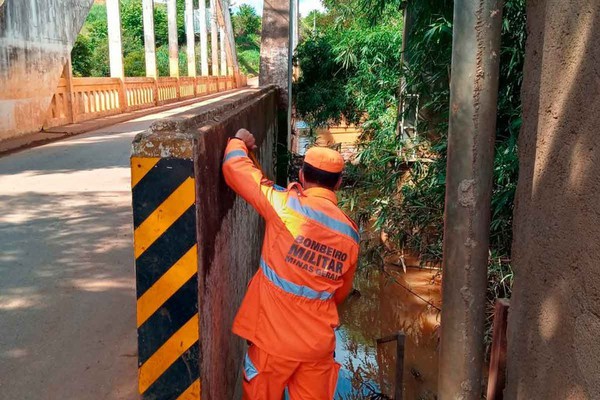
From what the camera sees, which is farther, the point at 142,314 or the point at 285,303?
the point at 285,303

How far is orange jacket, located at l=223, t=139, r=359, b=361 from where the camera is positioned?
2.54 meters

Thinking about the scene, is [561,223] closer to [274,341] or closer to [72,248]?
[274,341]

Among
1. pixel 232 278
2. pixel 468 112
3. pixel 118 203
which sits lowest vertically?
pixel 118 203

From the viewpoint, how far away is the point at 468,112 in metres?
2.09

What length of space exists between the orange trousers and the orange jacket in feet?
0.19

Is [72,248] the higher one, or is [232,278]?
[232,278]

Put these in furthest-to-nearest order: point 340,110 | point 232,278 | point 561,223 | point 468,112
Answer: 1. point 340,110
2. point 232,278
3. point 468,112
4. point 561,223

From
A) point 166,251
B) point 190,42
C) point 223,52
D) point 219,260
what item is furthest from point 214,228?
point 223,52

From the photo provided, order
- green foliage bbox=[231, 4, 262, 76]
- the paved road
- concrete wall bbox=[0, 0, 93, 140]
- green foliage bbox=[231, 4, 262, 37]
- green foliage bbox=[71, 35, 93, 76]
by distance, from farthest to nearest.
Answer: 1. green foliage bbox=[231, 4, 262, 37]
2. green foliage bbox=[231, 4, 262, 76]
3. green foliage bbox=[71, 35, 93, 76]
4. concrete wall bbox=[0, 0, 93, 140]
5. the paved road

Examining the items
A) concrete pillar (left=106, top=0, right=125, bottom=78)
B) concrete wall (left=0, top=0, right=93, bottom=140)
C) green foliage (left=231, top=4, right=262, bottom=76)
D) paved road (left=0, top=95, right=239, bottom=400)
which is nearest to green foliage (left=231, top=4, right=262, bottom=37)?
green foliage (left=231, top=4, right=262, bottom=76)

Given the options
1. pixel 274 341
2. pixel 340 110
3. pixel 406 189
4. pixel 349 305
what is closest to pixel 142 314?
pixel 274 341

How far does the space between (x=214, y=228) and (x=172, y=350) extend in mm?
595

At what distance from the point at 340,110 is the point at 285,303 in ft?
24.9

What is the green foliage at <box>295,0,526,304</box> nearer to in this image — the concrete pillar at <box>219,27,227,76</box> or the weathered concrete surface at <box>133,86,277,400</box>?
the weathered concrete surface at <box>133,86,277,400</box>
